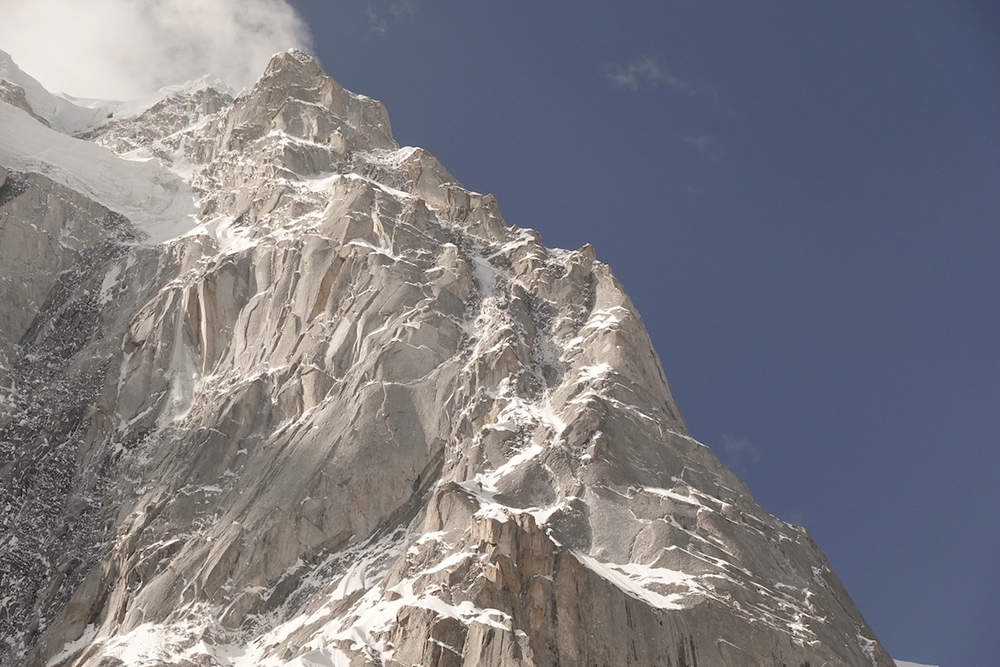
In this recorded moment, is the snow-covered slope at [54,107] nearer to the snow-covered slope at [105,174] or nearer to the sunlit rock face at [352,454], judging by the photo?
the snow-covered slope at [105,174]

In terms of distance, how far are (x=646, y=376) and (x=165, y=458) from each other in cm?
3672

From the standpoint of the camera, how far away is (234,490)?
2928 inches

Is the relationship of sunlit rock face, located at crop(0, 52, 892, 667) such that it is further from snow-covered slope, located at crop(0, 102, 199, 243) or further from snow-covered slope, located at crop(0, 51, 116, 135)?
snow-covered slope, located at crop(0, 51, 116, 135)

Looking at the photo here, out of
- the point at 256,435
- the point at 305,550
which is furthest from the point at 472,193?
the point at 305,550

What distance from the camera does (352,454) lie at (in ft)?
244

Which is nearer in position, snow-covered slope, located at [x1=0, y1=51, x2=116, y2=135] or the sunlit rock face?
the sunlit rock face

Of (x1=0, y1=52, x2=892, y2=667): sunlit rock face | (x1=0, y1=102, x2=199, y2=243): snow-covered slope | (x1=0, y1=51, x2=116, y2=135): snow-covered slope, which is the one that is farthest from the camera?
(x1=0, y1=51, x2=116, y2=135): snow-covered slope

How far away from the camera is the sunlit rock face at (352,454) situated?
60.4 m

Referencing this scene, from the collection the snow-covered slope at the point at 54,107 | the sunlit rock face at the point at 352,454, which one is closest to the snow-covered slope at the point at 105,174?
the sunlit rock face at the point at 352,454

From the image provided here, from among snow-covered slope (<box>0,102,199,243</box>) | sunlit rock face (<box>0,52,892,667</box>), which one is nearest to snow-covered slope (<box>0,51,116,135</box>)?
snow-covered slope (<box>0,102,199,243</box>)

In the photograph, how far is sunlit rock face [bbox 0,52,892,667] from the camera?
60406 millimetres

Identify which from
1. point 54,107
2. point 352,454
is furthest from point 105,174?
point 352,454

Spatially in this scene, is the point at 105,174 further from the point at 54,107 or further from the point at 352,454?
the point at 352,454

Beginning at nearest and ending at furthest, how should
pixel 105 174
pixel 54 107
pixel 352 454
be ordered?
pixel 352 454 → pixel 105 174 → pixel 54 107
